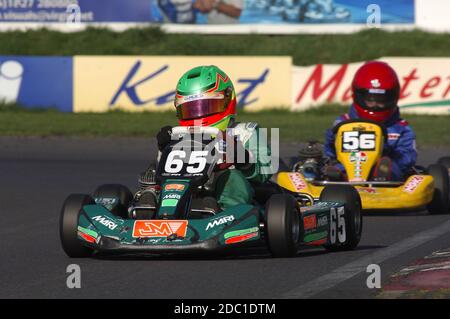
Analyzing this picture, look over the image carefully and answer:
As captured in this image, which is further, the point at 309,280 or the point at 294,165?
the point at 294,165

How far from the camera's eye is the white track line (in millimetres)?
5994

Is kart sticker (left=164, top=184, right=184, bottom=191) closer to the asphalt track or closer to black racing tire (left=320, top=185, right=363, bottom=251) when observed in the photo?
the asphalt track

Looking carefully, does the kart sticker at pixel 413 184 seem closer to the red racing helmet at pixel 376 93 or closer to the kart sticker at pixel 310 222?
the red racing helmet at pixel 376 93

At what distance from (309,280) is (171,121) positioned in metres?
13.4

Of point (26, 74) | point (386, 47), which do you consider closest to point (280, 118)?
point (26, 74)

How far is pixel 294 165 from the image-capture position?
11.0 m

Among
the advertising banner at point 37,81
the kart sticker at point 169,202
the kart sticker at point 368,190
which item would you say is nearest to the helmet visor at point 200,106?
the kart sticker at point 169,202

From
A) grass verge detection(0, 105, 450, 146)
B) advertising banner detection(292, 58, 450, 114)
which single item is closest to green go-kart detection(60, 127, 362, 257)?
grass verge detection(0, 105, 450, 146)

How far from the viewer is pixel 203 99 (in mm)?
8016

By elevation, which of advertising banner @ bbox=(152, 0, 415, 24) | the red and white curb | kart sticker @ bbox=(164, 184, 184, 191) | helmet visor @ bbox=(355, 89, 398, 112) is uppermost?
advertising banner @ bbox=(152, 0, 415, 24)

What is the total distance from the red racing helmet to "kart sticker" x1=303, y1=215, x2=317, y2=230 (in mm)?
4031
